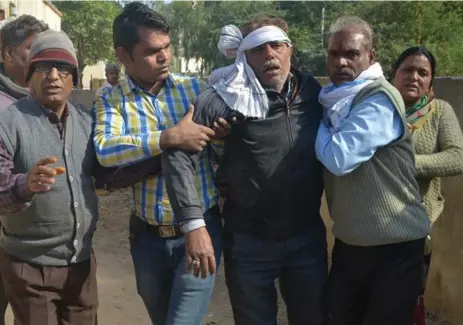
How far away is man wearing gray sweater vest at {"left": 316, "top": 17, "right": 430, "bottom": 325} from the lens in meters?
2.35

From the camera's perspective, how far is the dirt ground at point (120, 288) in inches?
175

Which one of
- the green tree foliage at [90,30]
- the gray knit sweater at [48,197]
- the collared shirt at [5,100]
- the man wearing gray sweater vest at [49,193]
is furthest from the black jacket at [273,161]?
the green tree foliage at [90,30]

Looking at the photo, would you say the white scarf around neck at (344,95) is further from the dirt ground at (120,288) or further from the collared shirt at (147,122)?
the dirt ground at (120,288)

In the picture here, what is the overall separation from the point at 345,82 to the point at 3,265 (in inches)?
70.3

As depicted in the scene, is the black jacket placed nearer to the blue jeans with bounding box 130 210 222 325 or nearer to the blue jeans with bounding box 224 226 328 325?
the blue jeans with bounding box 224 226 328 325

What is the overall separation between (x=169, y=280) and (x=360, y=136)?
3.73ft

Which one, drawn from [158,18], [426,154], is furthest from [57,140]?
[426,154]

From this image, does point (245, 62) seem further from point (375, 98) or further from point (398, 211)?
point (398, 211)

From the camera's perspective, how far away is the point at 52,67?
2475 millimetres

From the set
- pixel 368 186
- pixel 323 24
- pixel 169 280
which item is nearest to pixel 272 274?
pixel 169 280

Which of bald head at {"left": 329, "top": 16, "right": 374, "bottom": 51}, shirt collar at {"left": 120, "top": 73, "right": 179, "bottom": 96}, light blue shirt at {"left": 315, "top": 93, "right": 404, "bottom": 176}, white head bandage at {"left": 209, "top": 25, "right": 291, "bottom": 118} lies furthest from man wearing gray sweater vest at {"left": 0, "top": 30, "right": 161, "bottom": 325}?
bald head at {"left": 329, "top": 16, "right": 374, "bottom": 51}

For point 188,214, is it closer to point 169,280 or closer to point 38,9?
point 169,280

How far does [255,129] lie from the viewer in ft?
8.27

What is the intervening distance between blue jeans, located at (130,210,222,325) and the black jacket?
0.25 m
